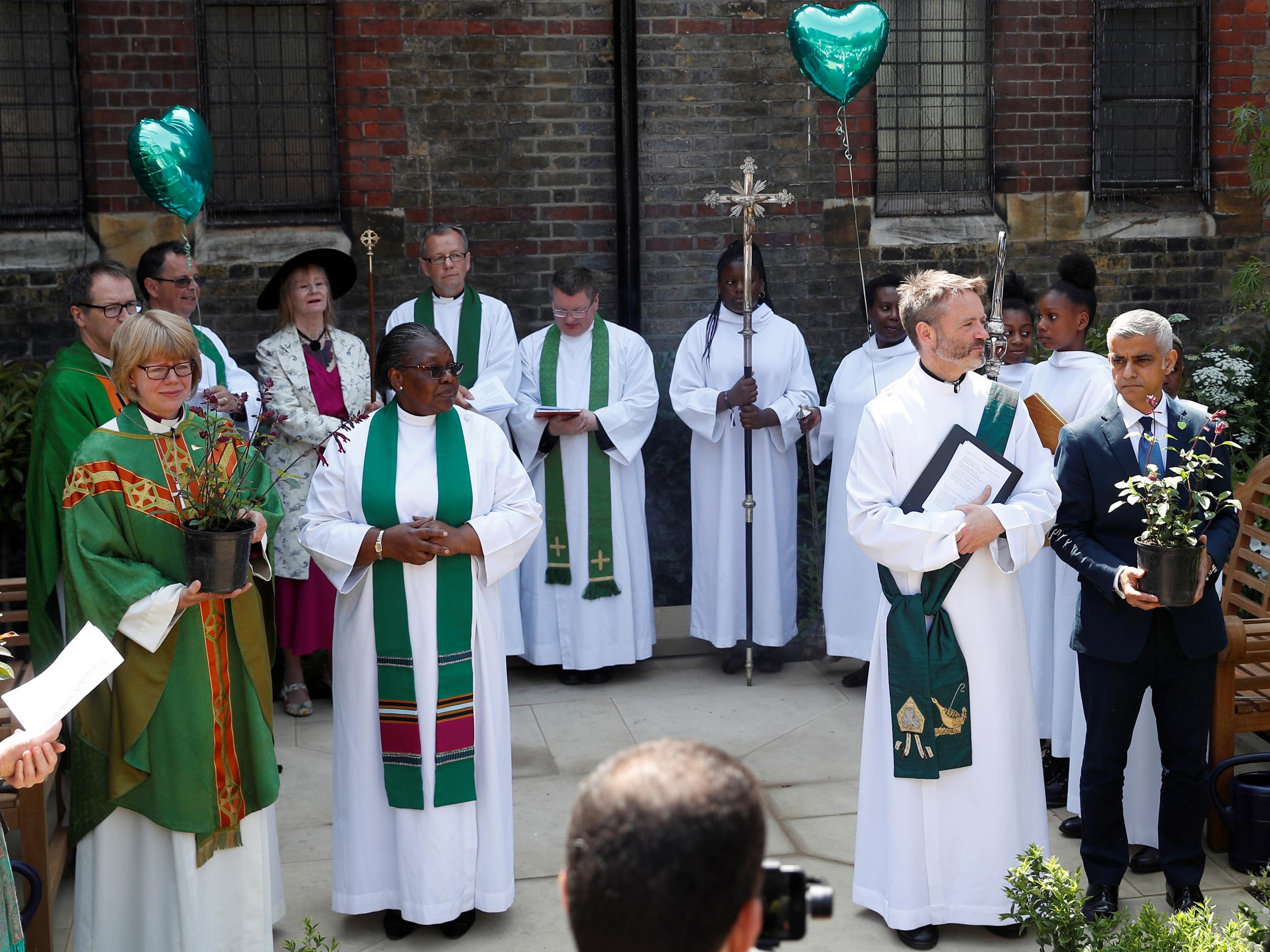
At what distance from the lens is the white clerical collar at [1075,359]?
19.3ft

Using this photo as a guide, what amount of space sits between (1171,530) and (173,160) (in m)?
4.70

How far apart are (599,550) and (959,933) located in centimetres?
329

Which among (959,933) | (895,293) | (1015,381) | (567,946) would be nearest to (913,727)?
(959,933)

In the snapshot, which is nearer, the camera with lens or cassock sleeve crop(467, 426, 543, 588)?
the camera with lens

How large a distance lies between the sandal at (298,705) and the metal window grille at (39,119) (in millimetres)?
3470

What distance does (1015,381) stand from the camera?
6273 mm

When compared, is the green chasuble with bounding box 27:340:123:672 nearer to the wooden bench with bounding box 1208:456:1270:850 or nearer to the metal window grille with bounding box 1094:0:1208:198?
the wooden bench with bounding box 1208:456:1270:850

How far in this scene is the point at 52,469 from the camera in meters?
5.08

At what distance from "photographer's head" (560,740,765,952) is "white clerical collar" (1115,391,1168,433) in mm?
3263

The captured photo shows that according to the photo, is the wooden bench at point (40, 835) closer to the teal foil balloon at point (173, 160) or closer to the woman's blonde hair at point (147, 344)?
the woman's blonde hair at point (147, 344)

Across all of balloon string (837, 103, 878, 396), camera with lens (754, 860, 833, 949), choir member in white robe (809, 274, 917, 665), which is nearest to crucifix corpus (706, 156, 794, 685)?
choir member in white robe (809, 274, 917, 665)

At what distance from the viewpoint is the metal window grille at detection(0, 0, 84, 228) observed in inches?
339

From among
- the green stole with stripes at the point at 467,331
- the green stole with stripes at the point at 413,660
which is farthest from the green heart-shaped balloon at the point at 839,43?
the green stole with stripes at the point at 413,660

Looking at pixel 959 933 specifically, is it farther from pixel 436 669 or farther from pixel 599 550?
pixel 599 550
